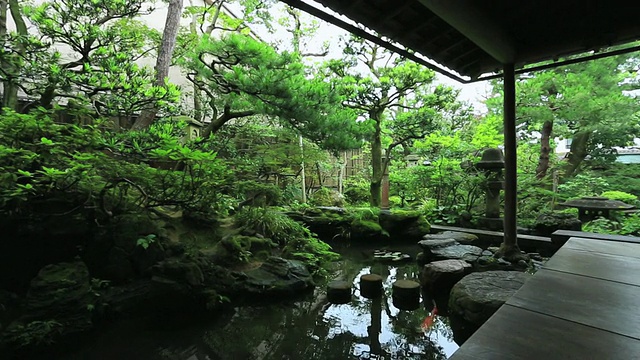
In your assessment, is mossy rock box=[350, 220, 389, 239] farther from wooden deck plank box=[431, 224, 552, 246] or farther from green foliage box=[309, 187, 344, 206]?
green foliage box=[309, 187, 344, 206]

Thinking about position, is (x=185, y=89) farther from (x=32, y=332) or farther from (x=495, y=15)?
(x=495, y=15)

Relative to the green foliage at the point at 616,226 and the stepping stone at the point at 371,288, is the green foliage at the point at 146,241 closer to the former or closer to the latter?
the stepping stone at the point at 371,288

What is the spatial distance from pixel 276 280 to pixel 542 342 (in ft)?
9.64

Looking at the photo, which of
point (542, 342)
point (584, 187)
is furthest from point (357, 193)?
Result: point (542, 342)

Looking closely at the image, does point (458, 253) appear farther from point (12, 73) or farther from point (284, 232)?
point (12, 73)

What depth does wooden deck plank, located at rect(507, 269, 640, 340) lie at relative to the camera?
5.07ft

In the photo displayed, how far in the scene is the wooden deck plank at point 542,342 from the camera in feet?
4.19

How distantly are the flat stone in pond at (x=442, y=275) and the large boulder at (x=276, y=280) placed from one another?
149 centimetres

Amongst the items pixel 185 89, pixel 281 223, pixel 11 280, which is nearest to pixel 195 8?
pixel 185 89

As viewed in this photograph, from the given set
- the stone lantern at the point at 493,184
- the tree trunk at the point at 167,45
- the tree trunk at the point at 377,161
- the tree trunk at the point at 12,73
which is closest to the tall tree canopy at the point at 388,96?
the tree trunk at the point at 377,161

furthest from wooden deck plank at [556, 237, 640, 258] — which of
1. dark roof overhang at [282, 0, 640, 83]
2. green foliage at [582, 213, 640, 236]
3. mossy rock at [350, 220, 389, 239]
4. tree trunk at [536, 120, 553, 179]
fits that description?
tree trunk at [536, 120, 553, 179]

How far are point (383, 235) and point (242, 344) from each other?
4.38m

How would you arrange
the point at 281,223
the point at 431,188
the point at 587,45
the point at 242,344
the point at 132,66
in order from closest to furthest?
the point at 242,344
the point at 587,45
the point at 132,66
the point at 281,223
the point at 431,188

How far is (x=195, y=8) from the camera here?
803 centimetres
